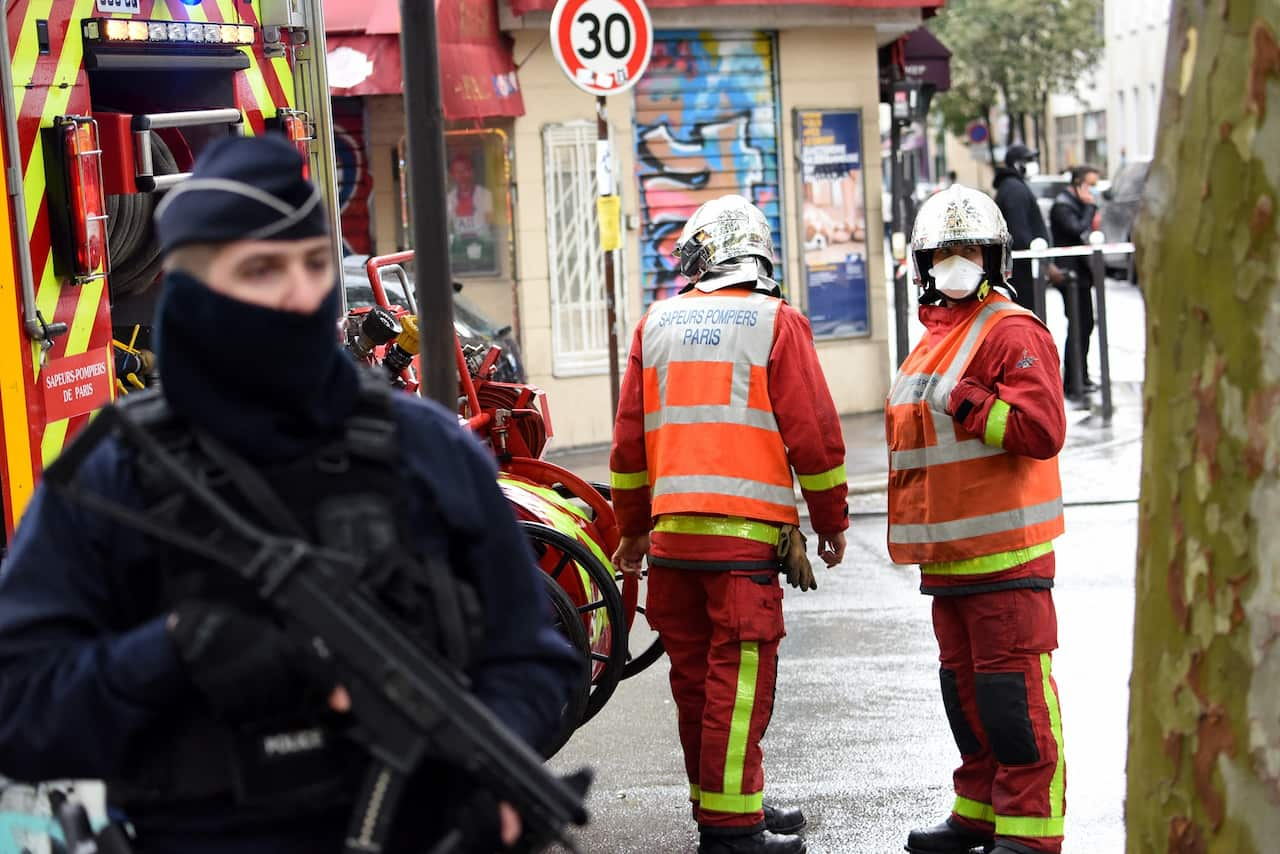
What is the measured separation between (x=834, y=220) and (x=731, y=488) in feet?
32.0

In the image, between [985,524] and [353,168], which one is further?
[353,168]

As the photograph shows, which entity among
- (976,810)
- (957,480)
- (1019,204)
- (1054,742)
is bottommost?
(976,810)

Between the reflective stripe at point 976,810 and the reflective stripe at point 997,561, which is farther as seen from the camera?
the reflective stripe at point 976,810

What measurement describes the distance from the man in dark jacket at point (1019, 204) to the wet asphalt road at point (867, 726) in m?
4.99

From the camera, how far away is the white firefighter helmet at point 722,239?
5566 millimetres

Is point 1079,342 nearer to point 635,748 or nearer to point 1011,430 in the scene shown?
point 635,748

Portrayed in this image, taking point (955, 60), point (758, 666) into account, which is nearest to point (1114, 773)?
point (758, 666)

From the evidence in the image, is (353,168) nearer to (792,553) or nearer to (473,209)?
(473,209)

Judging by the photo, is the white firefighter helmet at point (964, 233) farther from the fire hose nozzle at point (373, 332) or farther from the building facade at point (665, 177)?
the building facade at point (665, 177)

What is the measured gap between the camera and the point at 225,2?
5.56 meters

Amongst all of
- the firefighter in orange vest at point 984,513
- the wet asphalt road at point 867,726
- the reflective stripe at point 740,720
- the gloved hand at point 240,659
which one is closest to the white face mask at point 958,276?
the firefighter in orange vest at point 984,513

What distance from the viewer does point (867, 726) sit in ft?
22.0

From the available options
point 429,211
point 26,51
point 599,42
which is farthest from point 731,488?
point 599,42

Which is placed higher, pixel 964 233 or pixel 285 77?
pixel 285 77
